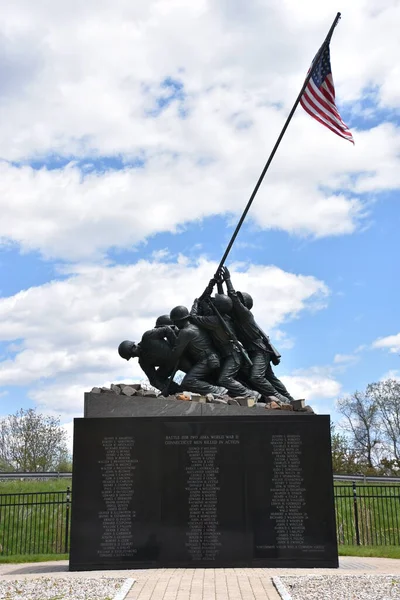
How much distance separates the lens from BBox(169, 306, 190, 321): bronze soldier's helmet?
1265 centimetres

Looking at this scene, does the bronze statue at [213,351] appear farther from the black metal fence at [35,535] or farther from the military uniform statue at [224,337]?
the black metal fence at [35,535]

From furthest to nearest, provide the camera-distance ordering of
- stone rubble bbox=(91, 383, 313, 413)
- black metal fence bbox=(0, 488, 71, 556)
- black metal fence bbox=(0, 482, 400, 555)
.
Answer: black metal fence bbox=(0, 482, 400, 555)
black metal fence bbox=(0, 488, 71, 556)
stone rubble bbox=(91, 383, 313, 413)

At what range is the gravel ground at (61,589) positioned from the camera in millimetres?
8141

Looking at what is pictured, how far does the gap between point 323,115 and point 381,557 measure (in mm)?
8995

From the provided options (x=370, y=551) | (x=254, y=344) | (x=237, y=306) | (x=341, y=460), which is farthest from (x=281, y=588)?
(x=341, y=460)

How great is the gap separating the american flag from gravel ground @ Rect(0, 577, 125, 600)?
906cm

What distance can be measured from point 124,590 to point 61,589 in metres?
0.93

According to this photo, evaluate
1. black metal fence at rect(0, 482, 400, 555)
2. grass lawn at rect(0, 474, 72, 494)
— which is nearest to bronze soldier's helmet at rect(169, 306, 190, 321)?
black metal fence at rect(0, 482, 400, 555)

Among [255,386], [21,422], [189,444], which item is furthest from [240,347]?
[21,422]

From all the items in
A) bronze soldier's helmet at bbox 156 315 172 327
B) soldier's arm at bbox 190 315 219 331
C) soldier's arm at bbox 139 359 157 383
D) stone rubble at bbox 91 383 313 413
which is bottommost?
stone rubble at bbox 91 383 313 413

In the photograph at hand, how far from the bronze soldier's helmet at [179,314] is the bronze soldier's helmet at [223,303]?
0.60 metres

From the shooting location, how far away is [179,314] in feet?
41.6

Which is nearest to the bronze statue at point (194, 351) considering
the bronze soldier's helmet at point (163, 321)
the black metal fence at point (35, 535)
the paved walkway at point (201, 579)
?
the bronze soldier's helmet at point (163, 321)

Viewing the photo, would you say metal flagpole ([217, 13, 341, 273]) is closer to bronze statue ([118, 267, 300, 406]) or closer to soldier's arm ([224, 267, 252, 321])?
soldier's arm ([224, 267, 252, 321])
